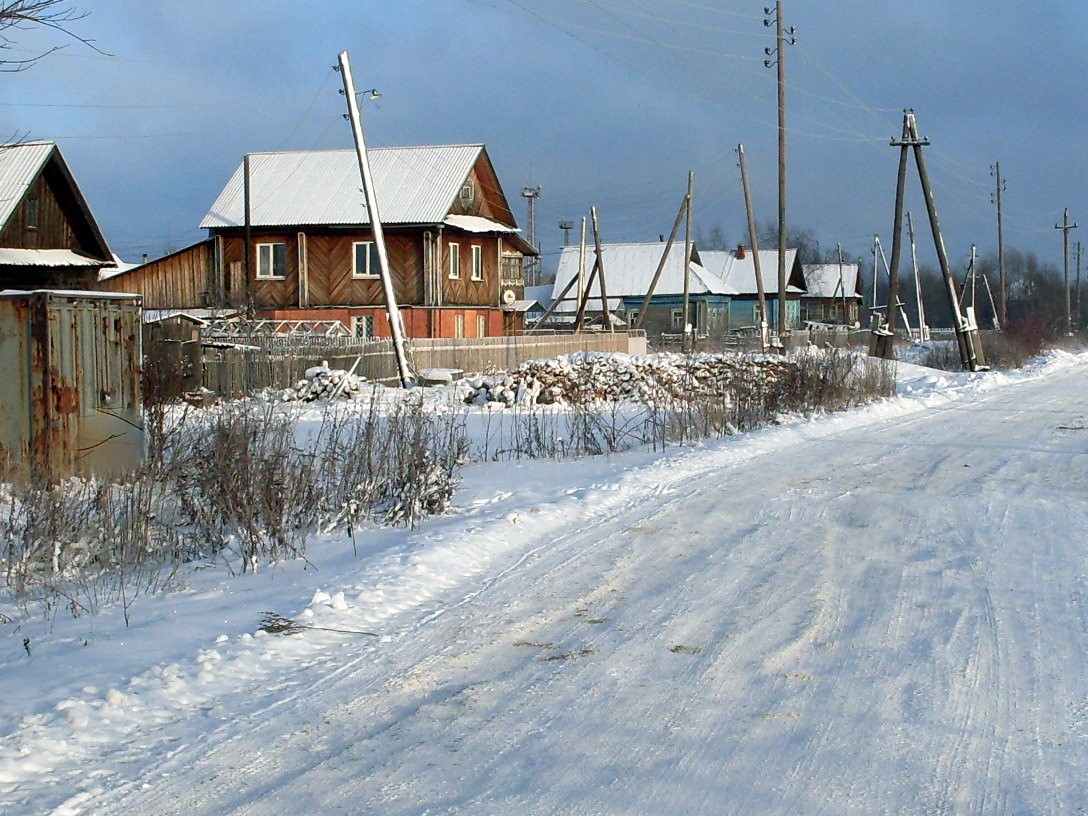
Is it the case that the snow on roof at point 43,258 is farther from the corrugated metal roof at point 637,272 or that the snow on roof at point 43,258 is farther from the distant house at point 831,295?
the distant house at point 831,295

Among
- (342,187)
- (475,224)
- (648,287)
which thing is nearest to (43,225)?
(342,187)

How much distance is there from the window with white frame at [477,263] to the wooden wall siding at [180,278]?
10.1 meters

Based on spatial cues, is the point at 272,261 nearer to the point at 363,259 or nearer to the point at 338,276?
the point at 338,276

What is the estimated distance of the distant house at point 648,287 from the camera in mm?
71812

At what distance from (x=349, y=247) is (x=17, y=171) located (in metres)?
11.8

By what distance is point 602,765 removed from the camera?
14.2 feet

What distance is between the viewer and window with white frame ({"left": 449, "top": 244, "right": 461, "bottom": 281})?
4212 centimetres

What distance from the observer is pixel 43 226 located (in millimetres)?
34031

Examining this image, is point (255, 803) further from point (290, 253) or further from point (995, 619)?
point (290, 253)

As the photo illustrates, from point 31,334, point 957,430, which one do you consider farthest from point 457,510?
point 957,430

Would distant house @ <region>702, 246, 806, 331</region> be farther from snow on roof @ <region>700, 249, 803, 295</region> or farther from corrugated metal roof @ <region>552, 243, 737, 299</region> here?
corrugated metal roof @ <region>552, 243, 737, 299</region>

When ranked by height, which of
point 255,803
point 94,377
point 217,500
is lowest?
point 255,803

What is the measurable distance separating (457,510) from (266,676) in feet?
14.6

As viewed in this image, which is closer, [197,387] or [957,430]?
[957,430]
